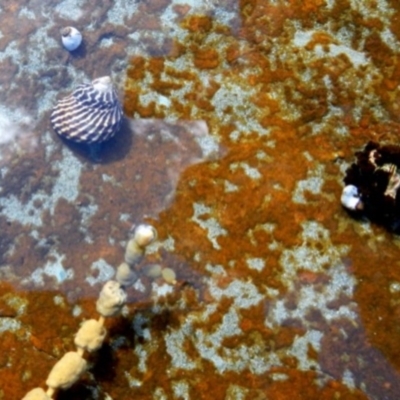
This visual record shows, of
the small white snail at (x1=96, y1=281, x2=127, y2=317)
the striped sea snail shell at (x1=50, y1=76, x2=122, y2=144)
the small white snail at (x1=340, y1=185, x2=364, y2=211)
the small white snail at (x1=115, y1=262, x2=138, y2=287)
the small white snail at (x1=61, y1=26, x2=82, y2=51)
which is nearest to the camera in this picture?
the small white snail at (x1=96, y1=281, x2=127, y2=317)

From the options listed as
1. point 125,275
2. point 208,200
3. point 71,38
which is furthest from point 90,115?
point 125,275

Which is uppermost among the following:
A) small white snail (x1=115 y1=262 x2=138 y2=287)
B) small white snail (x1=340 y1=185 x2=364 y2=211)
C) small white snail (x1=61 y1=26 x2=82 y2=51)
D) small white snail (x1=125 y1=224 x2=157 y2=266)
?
small white snail (x1=61 y1=26 x2=82 y2=51)

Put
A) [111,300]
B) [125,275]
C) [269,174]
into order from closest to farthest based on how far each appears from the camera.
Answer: [111,300] → [125,275] → [269,174]

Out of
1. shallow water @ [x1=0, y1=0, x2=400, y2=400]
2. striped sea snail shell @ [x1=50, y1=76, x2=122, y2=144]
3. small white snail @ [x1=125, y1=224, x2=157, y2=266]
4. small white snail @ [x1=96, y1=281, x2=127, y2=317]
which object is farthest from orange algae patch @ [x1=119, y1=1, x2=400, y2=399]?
small white snail @ [x1=96, y1=281, x2=127, y2=317]

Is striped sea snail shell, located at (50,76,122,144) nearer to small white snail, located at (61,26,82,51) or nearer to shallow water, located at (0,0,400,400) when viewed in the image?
shallow water, located at (0,0,400,400)

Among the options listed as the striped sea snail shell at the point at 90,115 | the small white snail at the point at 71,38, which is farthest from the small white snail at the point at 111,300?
the small white snail at the point at 71,38

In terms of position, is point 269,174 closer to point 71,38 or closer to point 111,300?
point 111,300

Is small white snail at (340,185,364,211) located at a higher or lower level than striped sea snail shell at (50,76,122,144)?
lower

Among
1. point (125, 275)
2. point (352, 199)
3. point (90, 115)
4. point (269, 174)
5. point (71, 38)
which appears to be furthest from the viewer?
point (71, 38)
